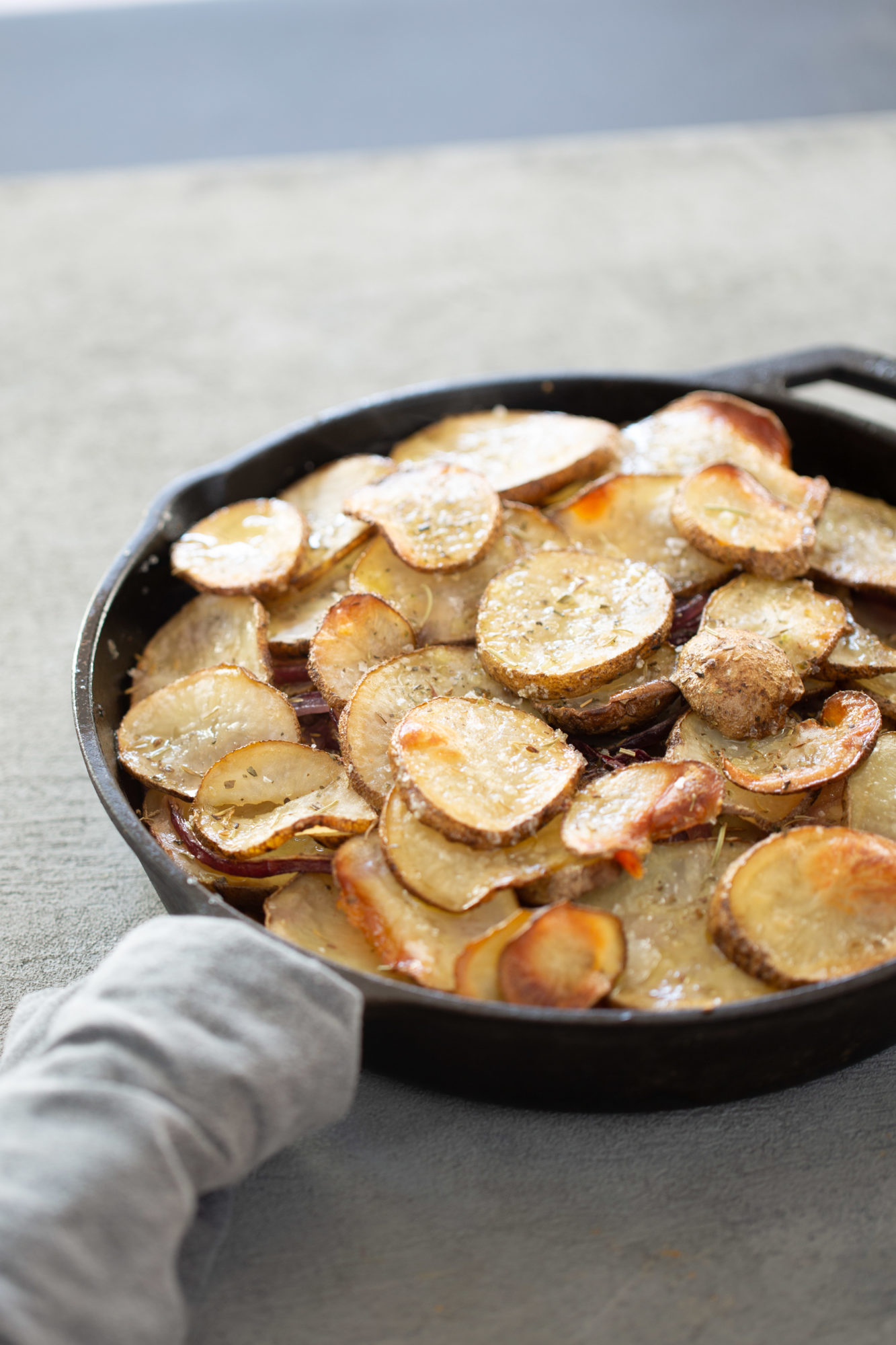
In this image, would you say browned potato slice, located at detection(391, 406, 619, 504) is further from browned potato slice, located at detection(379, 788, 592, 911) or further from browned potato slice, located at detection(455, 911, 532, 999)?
browned potato slice, located at detection(455, 911, 532, 999)

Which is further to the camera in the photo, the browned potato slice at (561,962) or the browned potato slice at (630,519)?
the browned potato slice at (630,519)

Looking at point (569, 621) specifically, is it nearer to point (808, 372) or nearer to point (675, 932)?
point (675, 932)

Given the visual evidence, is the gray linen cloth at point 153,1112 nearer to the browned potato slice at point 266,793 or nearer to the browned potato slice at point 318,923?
the browned potato slice at point 318,923

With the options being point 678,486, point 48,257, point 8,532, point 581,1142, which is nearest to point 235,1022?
point 581,1142

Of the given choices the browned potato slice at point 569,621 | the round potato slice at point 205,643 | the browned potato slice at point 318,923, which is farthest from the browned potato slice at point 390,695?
the round potato slice at point 205,643

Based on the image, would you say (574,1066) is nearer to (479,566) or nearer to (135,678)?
→ (479,566)

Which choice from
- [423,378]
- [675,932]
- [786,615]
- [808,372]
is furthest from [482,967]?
[423,378]

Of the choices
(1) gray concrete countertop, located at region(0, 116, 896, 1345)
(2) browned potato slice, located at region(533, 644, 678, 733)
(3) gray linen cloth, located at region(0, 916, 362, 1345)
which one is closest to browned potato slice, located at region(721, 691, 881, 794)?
(2) browned potato slice, located at region(533, 644, 678, 733)
